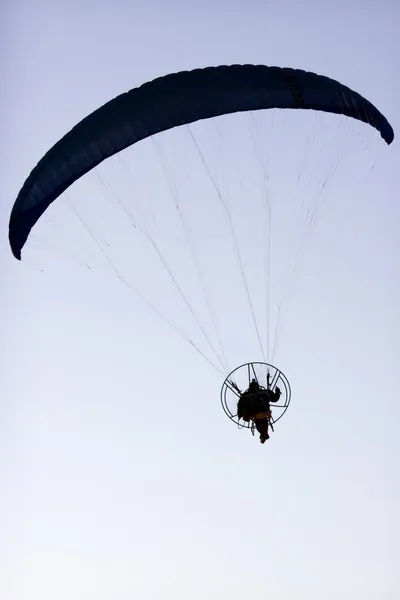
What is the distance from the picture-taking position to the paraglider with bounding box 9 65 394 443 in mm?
26234

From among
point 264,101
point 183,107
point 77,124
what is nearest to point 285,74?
point 264,101

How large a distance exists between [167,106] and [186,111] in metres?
0.44

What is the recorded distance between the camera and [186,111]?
26.4m

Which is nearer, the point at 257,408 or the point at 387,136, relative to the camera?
the point at 257,408

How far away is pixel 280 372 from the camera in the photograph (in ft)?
86.8

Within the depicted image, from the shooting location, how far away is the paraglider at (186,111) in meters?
26.2

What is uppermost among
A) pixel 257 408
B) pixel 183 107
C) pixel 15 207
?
pixel 183 107

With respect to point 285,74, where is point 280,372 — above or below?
below

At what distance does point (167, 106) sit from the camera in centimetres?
2631

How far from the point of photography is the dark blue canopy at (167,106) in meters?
26.3

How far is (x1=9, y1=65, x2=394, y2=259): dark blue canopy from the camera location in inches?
1034

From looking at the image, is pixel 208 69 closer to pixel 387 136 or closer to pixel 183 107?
pixel 183 107

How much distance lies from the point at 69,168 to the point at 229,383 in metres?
5.98

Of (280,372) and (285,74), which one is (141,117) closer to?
(285,74)
